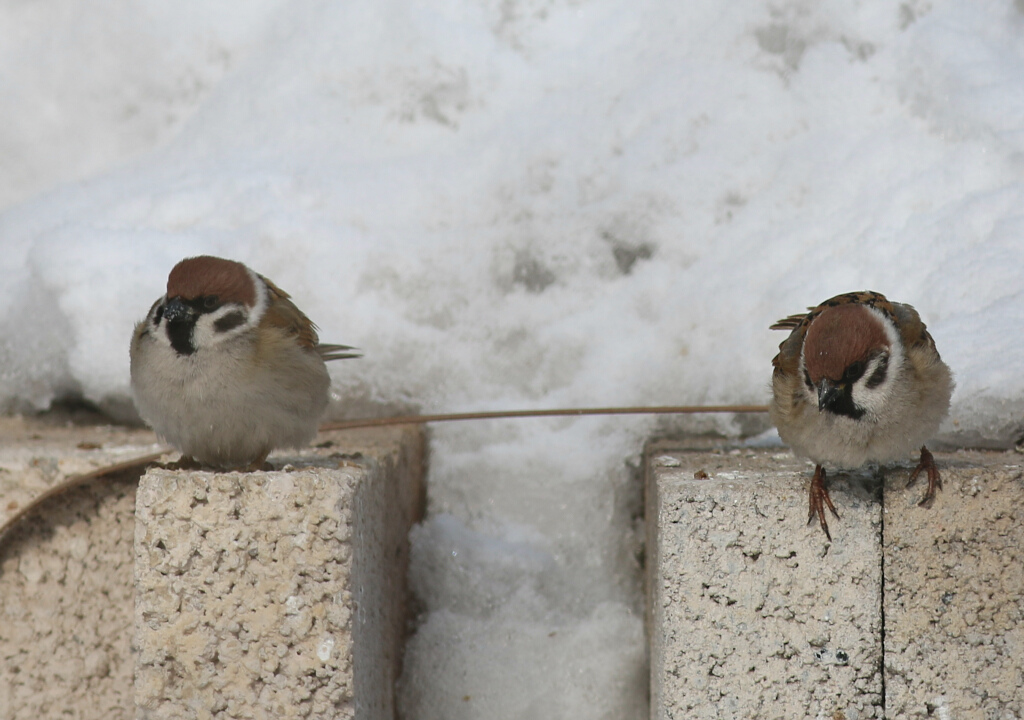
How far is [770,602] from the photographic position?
7.66ft

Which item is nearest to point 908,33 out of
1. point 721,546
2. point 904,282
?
point 904,282

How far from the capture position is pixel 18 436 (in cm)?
332

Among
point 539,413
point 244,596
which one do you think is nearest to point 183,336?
point 244,596

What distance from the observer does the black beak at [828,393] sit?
2350 millimetres

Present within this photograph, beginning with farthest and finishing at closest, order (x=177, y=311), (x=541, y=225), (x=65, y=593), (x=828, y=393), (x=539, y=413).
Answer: (x=541, y=225), (x=539, y=413), (x=65, y=593), (x=177, y=311), (x=828, y=393)

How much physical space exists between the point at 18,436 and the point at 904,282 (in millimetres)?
2929

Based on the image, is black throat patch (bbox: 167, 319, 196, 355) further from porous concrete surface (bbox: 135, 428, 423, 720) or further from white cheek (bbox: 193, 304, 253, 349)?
porous concrete surface (bbox: 135, 428, 423, 720)

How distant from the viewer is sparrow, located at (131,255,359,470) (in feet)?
8.24

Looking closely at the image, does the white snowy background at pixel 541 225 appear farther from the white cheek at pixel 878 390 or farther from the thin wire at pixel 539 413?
the white cheek at pixel 878 390

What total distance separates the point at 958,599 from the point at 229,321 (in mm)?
1836

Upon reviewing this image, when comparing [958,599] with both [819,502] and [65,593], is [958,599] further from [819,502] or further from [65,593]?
[65,593]

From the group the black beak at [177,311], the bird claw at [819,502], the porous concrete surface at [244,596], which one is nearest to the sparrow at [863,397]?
the bird claw at [819,502]

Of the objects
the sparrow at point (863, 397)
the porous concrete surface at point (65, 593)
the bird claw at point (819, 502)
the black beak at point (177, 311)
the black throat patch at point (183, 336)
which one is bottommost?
the porous concrete surface at point (65, 593)

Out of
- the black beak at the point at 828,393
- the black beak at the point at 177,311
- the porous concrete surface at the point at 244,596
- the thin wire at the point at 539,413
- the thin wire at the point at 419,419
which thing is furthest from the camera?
the thin wire at the point at 539,413
